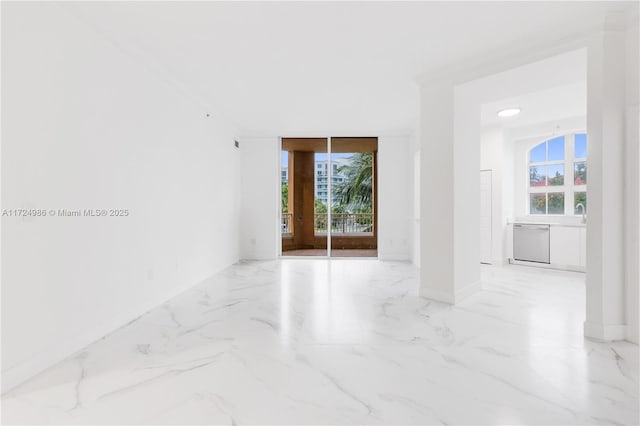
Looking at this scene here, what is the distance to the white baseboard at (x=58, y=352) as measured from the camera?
1.76 m

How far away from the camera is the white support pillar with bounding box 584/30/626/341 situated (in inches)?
92.0

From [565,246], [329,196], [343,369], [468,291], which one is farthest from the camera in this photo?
[329,196]

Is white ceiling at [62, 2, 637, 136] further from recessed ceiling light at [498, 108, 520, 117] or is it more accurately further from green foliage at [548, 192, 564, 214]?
green foliage at [548, 192, 564, 214]

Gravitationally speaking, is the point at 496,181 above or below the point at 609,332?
above

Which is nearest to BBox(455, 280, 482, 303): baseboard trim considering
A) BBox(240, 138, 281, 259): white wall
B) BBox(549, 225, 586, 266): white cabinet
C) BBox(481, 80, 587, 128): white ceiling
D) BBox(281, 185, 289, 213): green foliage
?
BBox(549, 225, 586, 266): white cabinet

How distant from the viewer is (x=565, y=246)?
198 inches

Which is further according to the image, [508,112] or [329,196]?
[329,196]

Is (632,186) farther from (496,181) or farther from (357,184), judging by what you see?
(357,184)

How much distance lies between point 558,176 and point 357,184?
378 centimetres

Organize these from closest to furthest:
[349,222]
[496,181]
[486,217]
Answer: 1. [496,181]
2. [486,217]
3. [349,222]

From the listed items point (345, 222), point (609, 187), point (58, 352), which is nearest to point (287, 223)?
point (345, 222)

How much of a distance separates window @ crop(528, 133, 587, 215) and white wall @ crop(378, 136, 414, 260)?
2.42 meters

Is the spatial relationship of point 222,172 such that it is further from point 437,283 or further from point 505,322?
point 505,322

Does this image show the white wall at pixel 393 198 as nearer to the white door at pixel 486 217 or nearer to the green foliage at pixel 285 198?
the white door at pixel 486 217
